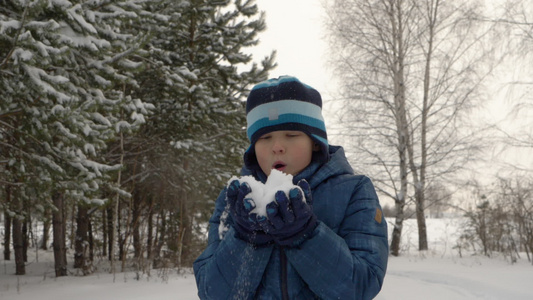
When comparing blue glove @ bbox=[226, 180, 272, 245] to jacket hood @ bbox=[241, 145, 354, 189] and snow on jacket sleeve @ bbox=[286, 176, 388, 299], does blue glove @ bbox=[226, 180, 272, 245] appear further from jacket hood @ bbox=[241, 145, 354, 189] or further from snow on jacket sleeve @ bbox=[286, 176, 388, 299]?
jacket hood @ bbox=[241, 145, 354, 189]

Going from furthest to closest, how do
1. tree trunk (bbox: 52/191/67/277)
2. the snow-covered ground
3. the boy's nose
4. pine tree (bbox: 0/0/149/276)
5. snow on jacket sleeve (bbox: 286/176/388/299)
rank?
tree trunk (bbox: 52/191/67/277) → the snow-covered ground → pine tree (bbox: 0/0/149/276) → the boy's nose → snow on jacket sleeve (bbox: 286/176/388/299)

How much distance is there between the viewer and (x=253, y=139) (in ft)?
4.57

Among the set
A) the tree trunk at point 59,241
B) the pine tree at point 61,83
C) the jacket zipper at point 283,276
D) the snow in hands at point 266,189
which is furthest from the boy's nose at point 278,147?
the tree trunk at point 59,241

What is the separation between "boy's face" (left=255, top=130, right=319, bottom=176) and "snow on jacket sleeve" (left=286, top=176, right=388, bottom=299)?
0.15 meters

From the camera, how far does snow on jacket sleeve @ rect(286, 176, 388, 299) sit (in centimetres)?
108

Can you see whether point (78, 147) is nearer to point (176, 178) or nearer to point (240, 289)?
point (240, 289)

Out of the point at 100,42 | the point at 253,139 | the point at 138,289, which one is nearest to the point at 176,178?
the point at 138,289

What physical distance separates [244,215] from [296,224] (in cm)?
15

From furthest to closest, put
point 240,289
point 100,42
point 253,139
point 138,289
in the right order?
point 138,289 < point 100,42 < point 253,139 < point 240,289

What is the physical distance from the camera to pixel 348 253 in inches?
43.6

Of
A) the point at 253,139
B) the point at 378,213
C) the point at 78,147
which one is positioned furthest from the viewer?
the point at 78,147

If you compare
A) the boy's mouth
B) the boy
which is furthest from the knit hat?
the boy's mouth

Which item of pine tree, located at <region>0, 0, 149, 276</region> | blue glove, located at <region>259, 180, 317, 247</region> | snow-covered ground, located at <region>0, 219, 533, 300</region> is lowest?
snow-covered ground, located at <region>0, 219, 533, 300</region>

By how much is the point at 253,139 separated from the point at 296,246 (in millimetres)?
470
